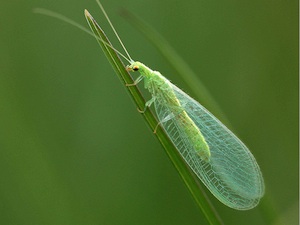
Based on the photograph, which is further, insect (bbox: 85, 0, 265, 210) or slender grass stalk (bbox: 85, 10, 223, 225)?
insect (bbox: 85, 0, 265, 210)

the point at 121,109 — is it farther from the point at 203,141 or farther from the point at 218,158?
the point at 218,158

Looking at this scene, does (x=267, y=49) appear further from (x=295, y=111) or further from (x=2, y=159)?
(x=2, y=159)

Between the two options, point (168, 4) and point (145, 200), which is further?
point (168, 4)

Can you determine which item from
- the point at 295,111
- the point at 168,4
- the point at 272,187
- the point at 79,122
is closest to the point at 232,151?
the point at 272,187

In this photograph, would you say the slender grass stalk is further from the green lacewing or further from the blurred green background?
the blurred green background

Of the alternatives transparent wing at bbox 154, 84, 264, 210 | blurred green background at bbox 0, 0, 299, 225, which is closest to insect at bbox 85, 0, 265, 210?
transparent wing at bbox 154, 84, 264, 210

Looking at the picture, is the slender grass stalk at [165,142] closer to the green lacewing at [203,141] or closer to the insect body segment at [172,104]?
the green lacewing at [203,141]

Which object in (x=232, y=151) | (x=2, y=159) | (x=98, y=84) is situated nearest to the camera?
(x=2, y=159)

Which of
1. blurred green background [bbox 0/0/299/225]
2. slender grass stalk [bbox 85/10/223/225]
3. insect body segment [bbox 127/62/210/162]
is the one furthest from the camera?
insect body segment [bbox 127/62/210/162]
